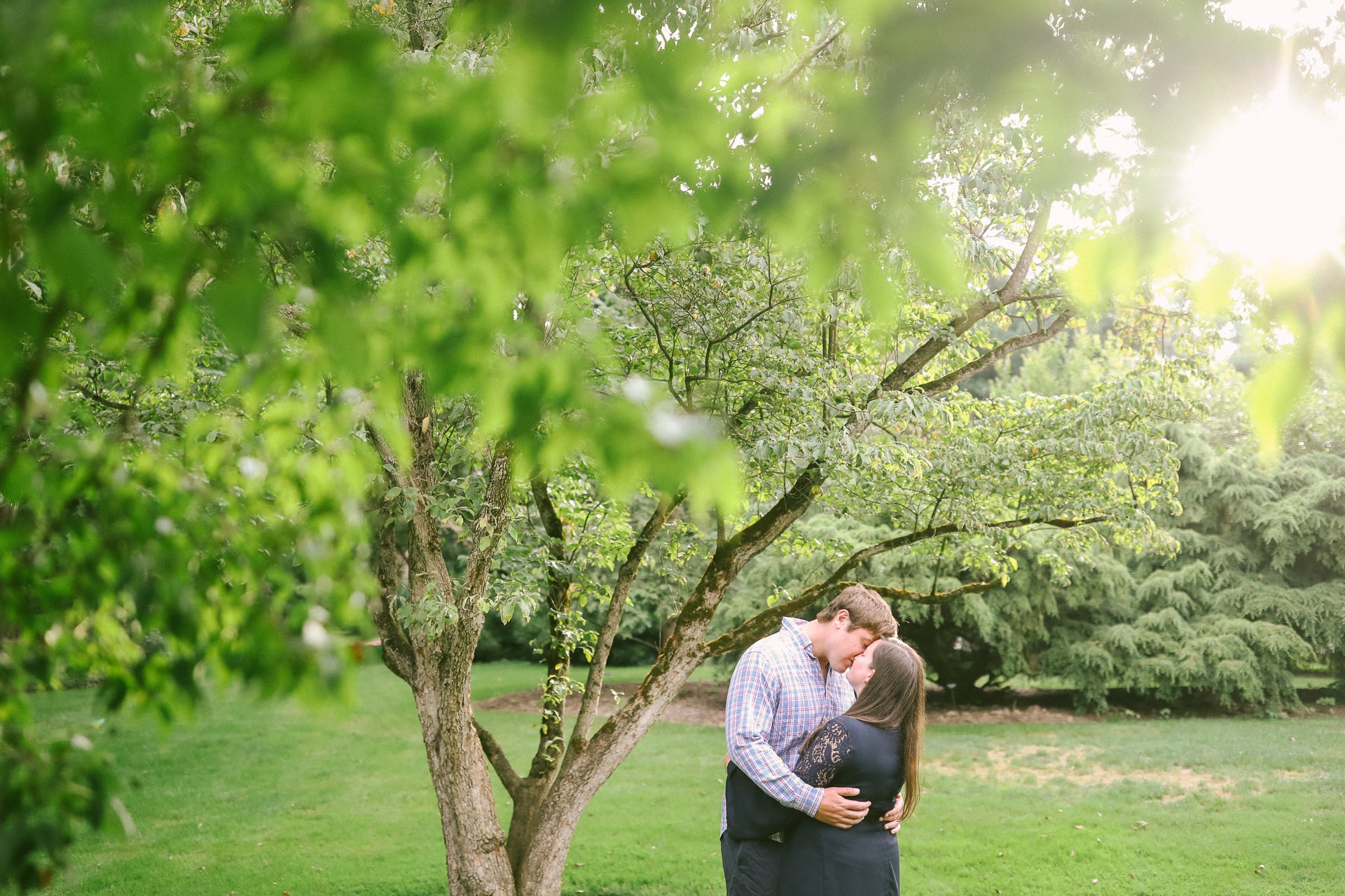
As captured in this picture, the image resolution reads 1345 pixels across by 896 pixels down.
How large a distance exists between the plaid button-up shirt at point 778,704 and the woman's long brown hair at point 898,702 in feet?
0.62

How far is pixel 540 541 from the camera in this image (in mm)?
6363

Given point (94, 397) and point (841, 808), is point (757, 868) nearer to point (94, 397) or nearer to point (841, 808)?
point (841, 808)

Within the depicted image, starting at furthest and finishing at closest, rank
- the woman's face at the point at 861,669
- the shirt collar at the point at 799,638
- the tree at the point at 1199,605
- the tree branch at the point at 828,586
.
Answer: the tree at the point at 1199,605 → the tree branch at the point at 828,586 → the shirt collar at the point at 799,638 → the woman's face at the point at 861,669

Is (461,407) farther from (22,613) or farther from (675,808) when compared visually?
(675,808)

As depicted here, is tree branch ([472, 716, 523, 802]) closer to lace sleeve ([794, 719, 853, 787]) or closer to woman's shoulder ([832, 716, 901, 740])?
lace sleeve ([794, 719, 853, 787])

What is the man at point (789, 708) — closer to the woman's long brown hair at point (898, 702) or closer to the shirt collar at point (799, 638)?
the shirt collar at point (799, 638)

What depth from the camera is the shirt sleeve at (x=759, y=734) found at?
3.45 metres

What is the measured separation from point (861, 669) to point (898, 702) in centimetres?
34

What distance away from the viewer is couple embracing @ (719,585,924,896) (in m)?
3.48

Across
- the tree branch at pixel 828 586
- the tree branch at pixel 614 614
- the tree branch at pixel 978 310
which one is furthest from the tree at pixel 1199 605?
the tree branch at pixel 614 614

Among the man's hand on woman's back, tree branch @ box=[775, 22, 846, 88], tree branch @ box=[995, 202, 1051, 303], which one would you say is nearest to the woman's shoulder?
the man's hand on woman's back

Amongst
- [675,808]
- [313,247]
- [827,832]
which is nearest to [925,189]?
[827,832]

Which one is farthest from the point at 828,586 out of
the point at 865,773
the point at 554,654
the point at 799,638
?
the point at 865,773

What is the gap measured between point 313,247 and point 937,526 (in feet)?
19.3
